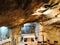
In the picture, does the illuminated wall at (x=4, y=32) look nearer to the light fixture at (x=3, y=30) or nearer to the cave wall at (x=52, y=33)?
the light fixture at (x=3, y=30)

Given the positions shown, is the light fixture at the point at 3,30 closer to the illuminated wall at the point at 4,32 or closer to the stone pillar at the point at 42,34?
the illuminated wall at the point at 4,32

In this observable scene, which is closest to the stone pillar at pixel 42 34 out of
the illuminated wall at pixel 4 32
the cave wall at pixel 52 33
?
the cave wall at pixel 52 33

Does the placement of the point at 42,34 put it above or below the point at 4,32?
below

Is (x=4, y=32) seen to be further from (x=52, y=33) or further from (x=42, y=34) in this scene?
(x=52, y=33)

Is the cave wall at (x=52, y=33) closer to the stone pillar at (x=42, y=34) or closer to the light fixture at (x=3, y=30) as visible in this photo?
the stone pillar at (x=42, y=34)

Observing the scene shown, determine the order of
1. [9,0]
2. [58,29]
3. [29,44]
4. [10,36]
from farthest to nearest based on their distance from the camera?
1. [29,44]
2. [58,29]
3. [10,36]
4. [9,0]

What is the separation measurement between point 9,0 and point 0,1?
20cm

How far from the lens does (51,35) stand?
9.98m

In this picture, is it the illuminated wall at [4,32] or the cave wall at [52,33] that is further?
the cave wall at [52,33]

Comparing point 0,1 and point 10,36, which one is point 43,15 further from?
point 0,1

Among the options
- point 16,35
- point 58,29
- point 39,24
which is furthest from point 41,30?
point 16,35

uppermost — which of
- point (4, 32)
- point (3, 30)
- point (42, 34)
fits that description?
point (3, 30)

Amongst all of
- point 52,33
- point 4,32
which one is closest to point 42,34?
point 52,33

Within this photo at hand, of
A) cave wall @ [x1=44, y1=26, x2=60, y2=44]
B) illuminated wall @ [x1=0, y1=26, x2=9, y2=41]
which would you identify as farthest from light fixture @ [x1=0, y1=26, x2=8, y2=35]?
cave wall @ [x1=44, y1=26, x2=60, y2=44]
